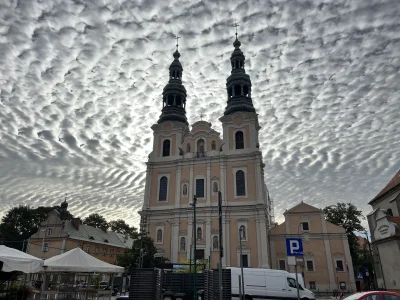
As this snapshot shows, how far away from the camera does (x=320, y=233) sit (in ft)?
112

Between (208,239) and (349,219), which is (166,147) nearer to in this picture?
(208,239)

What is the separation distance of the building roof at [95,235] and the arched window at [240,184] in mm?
22441

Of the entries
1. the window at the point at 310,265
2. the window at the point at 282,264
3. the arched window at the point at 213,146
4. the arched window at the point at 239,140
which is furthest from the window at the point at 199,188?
the window at the point at 310,265

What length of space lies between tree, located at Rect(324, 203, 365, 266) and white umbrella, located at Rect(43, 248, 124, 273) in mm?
35773

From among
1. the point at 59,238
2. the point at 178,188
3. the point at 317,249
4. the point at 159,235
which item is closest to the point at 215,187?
the point at 178,188

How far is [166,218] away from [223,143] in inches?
448

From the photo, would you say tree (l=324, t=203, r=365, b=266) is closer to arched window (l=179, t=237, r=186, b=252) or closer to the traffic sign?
arched window (l=179, t=237, r=186, b=252)

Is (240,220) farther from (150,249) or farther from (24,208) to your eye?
(24,208)

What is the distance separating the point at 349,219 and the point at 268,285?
2945 centimetres

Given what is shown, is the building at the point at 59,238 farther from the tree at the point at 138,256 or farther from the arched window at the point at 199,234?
the arched window at the point at 199,234

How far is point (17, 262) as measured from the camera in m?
10.6

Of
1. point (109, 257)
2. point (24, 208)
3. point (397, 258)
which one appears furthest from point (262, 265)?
point (24, 208)

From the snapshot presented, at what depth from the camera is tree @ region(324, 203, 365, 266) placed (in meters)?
41.3

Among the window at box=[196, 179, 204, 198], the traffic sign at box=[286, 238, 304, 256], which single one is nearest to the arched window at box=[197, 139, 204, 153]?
the window at box=[196, 179, 204, 198]
